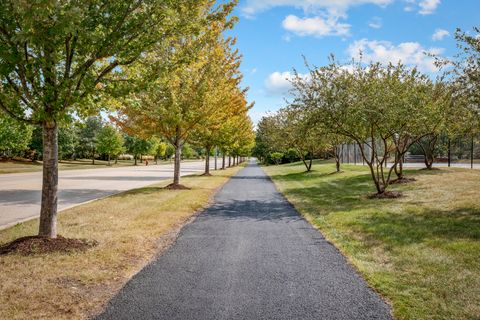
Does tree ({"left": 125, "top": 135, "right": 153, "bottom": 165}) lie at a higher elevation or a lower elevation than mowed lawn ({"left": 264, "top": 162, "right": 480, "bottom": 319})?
higher

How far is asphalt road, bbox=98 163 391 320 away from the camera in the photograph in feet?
15.4

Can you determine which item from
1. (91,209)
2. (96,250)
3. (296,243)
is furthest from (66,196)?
(296,243)

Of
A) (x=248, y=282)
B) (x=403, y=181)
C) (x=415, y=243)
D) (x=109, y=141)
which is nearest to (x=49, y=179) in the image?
Answer: (x=248, y=282)

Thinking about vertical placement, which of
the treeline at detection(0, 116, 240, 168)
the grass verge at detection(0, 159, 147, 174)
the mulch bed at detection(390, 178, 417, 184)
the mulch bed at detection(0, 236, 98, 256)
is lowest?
the grass verge at detection(0, 159, 147, 174)

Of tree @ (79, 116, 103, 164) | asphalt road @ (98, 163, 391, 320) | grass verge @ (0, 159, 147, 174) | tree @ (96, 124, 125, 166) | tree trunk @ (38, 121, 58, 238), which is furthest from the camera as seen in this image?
tree @ (79, 116, 103, 164)

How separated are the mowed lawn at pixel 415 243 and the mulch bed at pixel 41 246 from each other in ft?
16.8

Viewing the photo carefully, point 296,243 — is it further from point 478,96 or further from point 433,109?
point 433,109

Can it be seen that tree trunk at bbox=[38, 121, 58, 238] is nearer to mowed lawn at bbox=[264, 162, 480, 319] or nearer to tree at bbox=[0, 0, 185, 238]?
tree at bbox=[0, 0, 185, 238]

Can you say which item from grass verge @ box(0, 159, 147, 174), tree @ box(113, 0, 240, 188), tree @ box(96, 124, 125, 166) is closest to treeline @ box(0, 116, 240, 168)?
tree @ box(96, 124, 125, 166)

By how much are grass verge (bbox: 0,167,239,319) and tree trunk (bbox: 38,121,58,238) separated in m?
0.88

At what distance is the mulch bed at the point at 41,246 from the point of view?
709 cm

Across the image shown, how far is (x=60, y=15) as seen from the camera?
6.20 m

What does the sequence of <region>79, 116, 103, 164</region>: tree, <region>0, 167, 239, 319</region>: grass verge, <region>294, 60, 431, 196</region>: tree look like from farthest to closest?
<region>79, 116, 103, 164</region>: tree < <region>294, 60, 431, 196</region>: tree < <region>0, 167, 239, 319</region>: grass verge

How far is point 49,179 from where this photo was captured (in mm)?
7598
